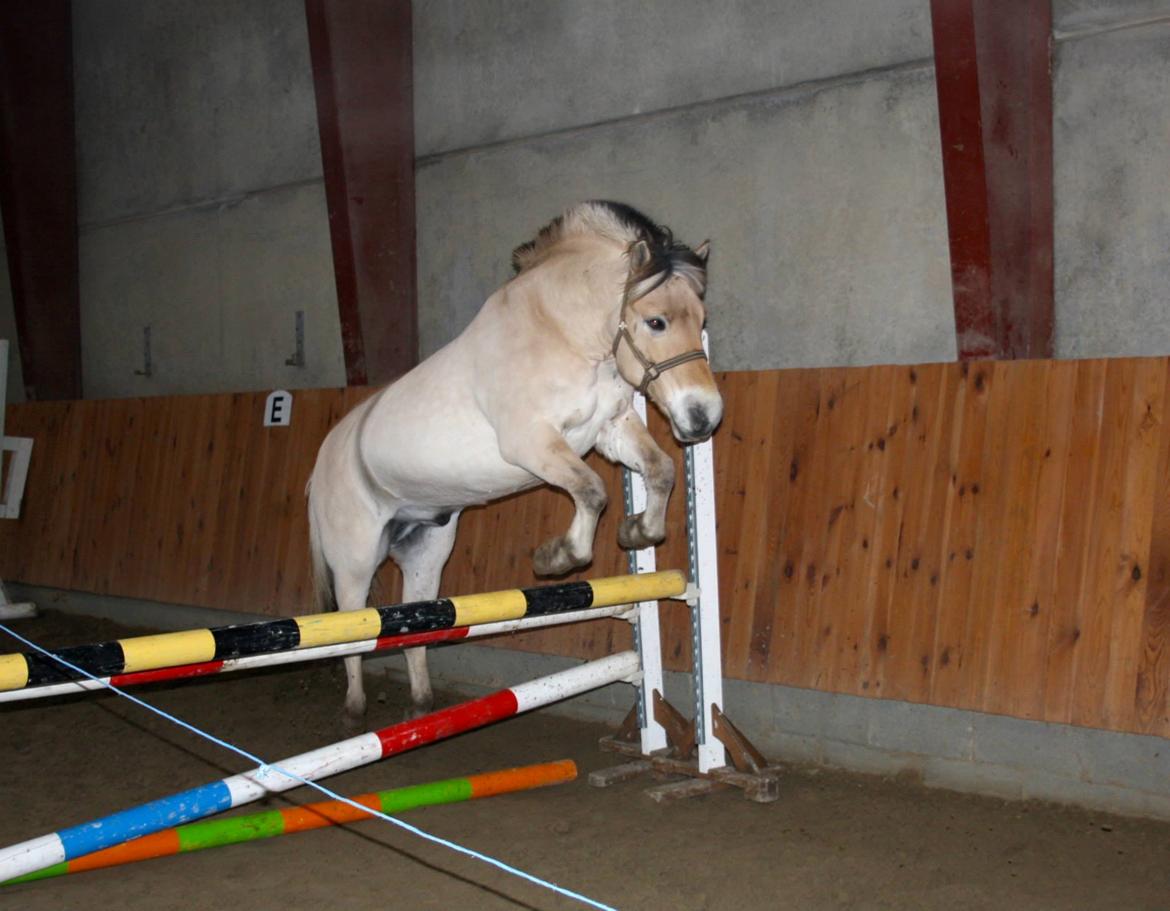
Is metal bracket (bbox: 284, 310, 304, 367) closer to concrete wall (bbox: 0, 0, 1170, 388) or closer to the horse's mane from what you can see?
concrete wall (bbox: 0, 0, 1170, 388)

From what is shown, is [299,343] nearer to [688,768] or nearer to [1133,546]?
[688,768]

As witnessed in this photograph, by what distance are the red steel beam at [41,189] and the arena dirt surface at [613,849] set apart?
579cm

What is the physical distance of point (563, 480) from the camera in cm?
359

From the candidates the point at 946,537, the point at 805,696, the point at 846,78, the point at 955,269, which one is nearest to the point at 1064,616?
the point at 946,537

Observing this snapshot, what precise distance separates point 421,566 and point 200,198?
16.9ft

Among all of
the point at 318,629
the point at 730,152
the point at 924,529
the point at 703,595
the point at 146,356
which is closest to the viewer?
the point at 318,629

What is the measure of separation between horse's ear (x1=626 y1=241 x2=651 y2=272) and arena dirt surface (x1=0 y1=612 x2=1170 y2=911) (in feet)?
6.06

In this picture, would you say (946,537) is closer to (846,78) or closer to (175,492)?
(846,78)

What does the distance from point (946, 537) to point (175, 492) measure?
5.44 meters

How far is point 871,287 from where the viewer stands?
525cm

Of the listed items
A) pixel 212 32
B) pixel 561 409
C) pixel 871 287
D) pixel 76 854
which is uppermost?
pixel 212 32

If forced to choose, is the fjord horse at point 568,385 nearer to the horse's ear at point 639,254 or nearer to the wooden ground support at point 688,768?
the horse's ear at point 639,254

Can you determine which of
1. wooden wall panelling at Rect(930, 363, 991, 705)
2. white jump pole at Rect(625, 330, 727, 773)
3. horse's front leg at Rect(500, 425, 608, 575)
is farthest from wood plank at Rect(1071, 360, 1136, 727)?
horse's front leg at Rect(500, 425, 608, 575)

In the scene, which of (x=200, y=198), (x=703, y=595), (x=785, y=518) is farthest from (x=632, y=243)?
(x=200, y=198)
